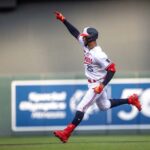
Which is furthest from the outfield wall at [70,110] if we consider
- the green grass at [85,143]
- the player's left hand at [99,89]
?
the player's left hand at [99,89]

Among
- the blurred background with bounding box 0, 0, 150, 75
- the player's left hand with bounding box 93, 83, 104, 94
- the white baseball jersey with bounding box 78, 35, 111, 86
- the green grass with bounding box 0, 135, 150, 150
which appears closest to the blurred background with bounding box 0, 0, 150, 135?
the blurred background with bounding box 0, 0, 150, 75

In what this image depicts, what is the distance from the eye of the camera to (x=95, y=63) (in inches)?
376

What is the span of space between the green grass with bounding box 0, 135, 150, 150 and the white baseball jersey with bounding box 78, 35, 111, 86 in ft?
3.77

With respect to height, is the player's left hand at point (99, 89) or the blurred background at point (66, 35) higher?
the player's left hand at point (99, 89)

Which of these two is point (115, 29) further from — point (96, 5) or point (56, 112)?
point (56, 112)

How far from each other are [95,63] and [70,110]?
408 centimetres

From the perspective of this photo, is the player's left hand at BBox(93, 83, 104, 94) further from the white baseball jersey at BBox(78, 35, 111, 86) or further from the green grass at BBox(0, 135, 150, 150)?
the green grass at BBox(0, 135, 150, 150)

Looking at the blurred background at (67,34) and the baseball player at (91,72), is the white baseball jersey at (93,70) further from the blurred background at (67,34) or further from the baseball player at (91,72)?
the blurred background at (67,34)

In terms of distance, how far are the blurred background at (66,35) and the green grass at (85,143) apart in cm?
386

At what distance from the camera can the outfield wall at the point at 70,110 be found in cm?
1342

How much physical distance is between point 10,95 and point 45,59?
10.1ft

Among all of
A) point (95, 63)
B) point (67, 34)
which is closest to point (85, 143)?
point (95, 63)

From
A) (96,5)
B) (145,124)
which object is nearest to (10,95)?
(145,124)

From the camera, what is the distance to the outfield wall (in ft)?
44.0
